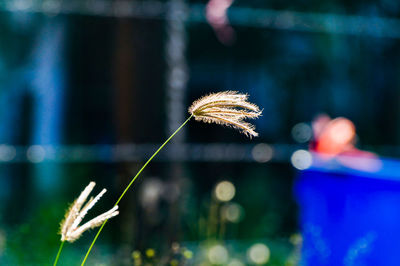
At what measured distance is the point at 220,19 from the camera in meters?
5.27

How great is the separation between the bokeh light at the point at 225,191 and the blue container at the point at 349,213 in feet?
5.55

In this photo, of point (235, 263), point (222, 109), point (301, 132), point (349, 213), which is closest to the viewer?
point (222, 109)

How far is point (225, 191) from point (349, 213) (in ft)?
7.55

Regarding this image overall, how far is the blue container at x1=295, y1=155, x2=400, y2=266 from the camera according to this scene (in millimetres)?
2740

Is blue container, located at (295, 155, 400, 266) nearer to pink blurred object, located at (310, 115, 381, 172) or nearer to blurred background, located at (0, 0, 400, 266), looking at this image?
pink blurred object, located at (310, 115, 381, 172)

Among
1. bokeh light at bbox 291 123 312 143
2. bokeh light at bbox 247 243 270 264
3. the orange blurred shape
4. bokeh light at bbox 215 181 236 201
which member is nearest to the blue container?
the orange blurred shape

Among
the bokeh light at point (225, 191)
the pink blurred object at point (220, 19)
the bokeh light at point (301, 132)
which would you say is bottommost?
the bokeh light at point (225, 191)

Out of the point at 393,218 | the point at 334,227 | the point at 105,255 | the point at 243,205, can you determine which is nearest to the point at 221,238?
the point at 243,205

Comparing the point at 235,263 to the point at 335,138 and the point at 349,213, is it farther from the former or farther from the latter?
the point at 349,213

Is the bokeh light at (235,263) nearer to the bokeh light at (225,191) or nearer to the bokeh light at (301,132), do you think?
the bokeh light at (225,191)

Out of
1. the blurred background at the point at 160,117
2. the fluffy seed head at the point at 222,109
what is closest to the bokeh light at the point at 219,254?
the blurred background at the point at 160,117

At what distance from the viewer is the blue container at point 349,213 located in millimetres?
2740

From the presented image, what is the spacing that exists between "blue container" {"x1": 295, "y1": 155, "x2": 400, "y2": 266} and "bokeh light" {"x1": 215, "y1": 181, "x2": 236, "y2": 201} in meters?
1.69

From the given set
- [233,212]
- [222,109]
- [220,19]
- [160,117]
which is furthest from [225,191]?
[222,109]
